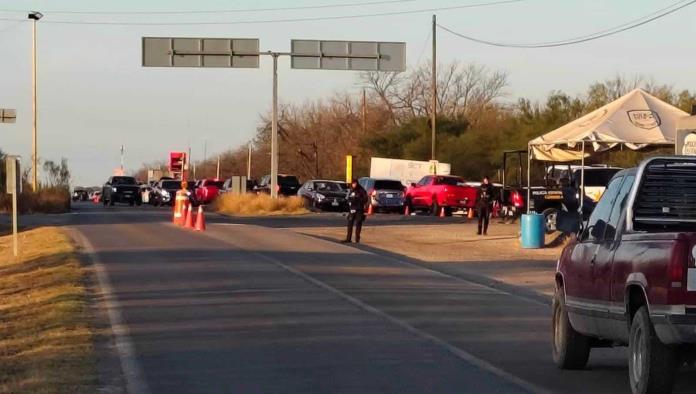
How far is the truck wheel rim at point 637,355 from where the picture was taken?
30.3 ft

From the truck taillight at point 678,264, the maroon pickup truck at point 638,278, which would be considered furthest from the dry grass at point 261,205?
the truck taillight at point 678,264

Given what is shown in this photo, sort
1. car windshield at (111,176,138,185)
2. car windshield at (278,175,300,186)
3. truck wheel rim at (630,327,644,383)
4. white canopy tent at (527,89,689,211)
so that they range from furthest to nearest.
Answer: car windshield at (111,176,138,185) < car windshield at (278,175,300,186) < white canopy tent at (527,89,689,211) < truck wheel rim at (630,327,644,383)

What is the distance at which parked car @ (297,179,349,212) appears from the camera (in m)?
54.9

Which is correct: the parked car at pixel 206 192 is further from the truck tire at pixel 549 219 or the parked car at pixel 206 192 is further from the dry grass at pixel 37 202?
the truck tire at pixel 549 219

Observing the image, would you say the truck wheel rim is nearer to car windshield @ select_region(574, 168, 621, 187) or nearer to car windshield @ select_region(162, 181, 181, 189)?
car windshield @ select_region(574, 168, 621, 187)

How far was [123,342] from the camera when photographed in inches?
515

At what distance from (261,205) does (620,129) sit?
25.3 m

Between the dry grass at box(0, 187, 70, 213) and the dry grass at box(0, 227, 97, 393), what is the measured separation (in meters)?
29.8

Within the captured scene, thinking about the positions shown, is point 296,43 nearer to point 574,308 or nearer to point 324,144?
point 574,308

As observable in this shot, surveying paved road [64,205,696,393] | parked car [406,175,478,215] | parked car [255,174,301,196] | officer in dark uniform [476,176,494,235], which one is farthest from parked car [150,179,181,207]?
paved road [64,205,696,393]

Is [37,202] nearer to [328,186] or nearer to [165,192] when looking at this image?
[165,192]

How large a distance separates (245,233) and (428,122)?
4537 cm

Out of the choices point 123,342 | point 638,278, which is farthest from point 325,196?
point 638,278

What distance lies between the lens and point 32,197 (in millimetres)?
57000
